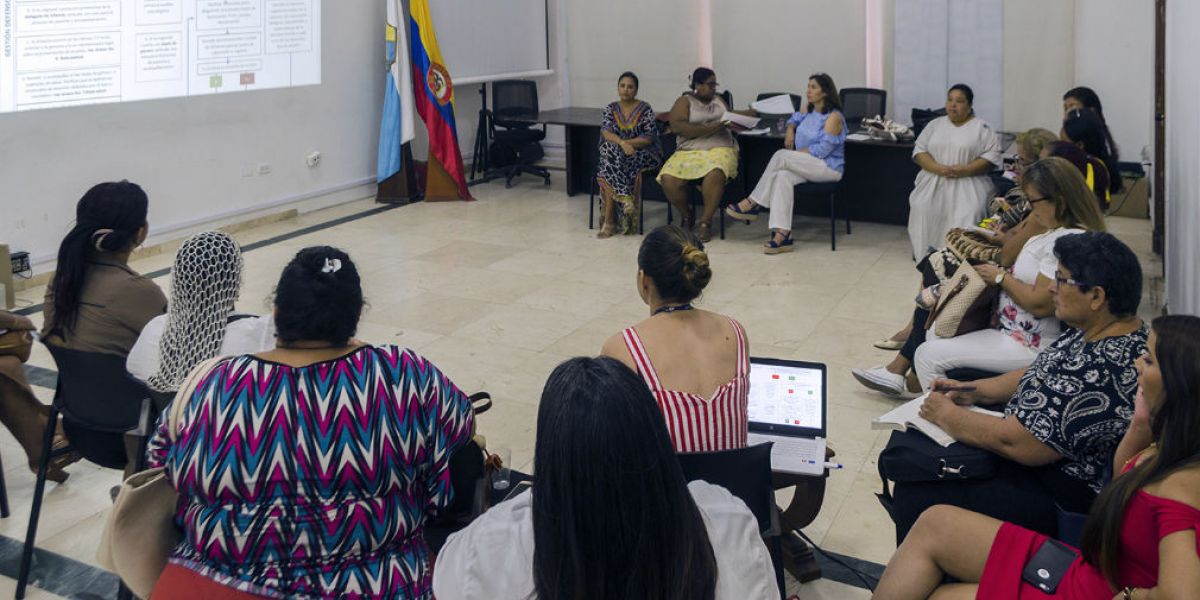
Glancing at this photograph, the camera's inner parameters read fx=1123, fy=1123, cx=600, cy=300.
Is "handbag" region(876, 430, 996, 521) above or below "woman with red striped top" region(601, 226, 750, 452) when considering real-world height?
below

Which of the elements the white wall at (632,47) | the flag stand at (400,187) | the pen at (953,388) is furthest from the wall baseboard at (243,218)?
the pen at (953,388)

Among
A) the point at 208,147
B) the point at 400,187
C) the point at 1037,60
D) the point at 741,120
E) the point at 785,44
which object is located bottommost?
the point at 400,187

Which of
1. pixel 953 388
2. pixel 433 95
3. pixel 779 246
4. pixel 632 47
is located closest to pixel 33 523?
pixel 953 388

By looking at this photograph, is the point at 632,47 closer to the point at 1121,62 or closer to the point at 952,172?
the point at 1121,62

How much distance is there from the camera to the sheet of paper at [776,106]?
347 inches

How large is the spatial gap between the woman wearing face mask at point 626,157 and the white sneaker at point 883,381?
139 inches

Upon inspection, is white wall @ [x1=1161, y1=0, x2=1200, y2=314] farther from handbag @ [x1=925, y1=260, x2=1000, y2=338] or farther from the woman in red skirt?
the woman in red skirt

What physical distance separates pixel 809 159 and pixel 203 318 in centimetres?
536

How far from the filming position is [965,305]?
4.17m

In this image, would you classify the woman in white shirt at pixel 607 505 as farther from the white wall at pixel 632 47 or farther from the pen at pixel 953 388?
the white wall at pixel 632 47

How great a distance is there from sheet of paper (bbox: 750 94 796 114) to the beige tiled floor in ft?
3.24

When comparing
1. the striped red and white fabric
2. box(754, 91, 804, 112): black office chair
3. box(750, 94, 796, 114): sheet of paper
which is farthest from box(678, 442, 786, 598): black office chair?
box(754, 91, 804, 112): black office chair

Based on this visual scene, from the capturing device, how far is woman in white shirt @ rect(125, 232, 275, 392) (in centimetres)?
293

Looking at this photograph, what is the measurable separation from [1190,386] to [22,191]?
6.59m
